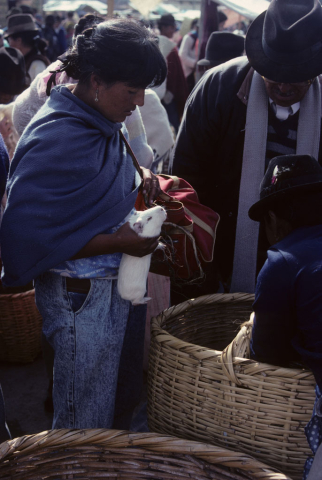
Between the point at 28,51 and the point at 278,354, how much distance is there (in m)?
4.65

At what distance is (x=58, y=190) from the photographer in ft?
5.01

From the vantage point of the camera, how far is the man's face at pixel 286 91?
→ 2.25m

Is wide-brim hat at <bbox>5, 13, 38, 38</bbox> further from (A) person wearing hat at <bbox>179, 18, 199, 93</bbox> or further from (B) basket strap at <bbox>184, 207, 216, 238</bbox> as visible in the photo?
(B) basket strap at <bbox>184, 207, 216, 238</bbox>

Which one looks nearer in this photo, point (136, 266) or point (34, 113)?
point (136, 266)

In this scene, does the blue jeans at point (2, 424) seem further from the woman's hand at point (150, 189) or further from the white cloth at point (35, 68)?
the white cloth at point (35, 68)

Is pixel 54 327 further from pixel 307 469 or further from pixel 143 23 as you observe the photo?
pixel 143 23

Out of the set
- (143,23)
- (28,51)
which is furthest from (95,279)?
(28,51)

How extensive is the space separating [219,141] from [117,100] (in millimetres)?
1011

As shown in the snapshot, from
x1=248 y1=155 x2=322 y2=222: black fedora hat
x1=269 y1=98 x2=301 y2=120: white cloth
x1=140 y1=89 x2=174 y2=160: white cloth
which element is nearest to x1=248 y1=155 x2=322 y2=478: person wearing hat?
x1=248 y1=155 x2=322 y2=222: black fedora hat

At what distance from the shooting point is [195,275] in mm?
2150

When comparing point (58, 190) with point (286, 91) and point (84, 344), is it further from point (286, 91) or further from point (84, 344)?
point (286, 91)

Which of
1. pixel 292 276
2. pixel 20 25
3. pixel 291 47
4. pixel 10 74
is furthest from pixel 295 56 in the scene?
pixel 20 25

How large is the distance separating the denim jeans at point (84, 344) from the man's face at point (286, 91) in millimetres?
1161

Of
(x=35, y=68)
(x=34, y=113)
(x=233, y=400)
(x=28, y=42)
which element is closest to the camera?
(x=233, y=400)
